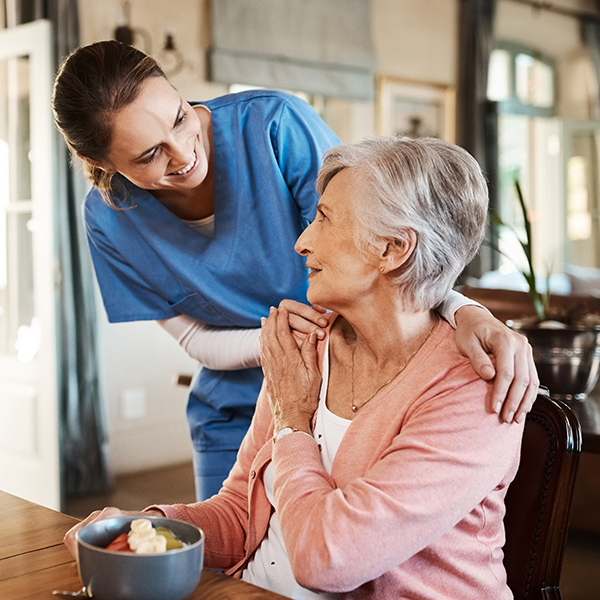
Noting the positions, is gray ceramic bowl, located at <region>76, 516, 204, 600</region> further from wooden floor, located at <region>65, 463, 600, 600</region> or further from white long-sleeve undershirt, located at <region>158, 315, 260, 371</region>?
wooden floor, located at <region>65, 463, 600, 600</region>

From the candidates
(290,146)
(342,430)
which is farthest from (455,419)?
(290,146)

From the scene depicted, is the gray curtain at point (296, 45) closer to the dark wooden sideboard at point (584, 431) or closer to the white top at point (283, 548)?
the dark wooden sideboard at point (584, 431)

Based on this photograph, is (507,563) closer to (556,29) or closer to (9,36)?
(9,36)

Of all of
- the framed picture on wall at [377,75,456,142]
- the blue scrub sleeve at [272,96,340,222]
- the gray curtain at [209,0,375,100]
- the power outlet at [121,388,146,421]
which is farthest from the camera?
the framed picture on wall at [377,75,456,142]

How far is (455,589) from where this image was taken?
1.04 meters

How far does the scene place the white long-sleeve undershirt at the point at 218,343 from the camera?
5.41ft

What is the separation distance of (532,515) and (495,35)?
5972 millimetres

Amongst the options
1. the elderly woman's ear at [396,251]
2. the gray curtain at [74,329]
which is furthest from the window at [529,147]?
the elderly woman's ear at [396,251]

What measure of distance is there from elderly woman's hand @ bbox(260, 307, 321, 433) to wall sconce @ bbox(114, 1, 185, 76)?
3.11 metres

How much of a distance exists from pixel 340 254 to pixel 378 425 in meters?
0.28

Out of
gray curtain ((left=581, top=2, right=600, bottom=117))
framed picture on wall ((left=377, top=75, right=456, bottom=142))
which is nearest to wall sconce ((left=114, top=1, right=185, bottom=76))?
framed picture on wall ((left=377, top=75, right=456, bottom=142))

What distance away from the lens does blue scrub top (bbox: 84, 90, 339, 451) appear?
1616mm

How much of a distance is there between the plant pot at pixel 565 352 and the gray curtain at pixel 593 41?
611 cm

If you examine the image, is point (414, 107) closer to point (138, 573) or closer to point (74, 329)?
point (74, 329)
